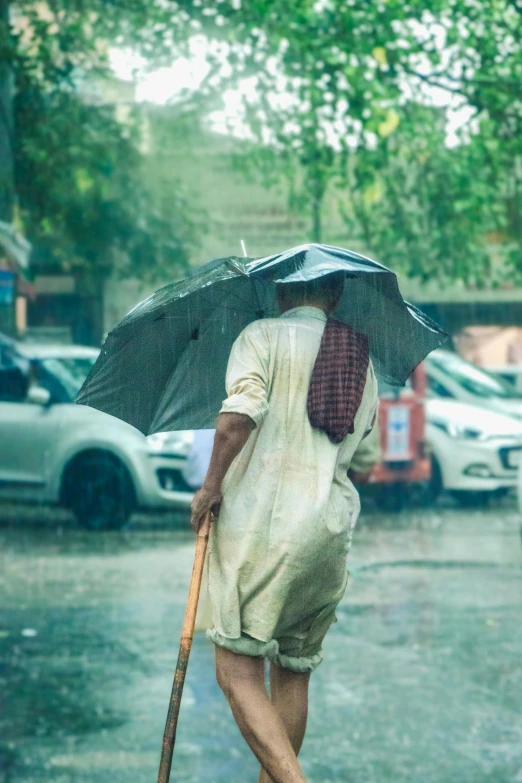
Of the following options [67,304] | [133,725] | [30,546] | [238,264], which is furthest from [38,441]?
[67,304]

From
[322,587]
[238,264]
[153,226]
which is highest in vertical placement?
[153,226]

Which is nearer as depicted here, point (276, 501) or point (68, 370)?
point (276, 501)

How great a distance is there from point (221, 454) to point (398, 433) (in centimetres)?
1183

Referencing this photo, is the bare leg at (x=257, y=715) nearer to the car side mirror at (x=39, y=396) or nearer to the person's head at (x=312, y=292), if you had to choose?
the person's head at (x=312, y=292)

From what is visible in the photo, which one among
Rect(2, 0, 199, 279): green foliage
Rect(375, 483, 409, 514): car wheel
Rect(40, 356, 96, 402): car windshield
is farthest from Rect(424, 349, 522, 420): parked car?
Rect(2, 0, 199, 279): green foliage

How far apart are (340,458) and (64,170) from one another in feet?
55.2

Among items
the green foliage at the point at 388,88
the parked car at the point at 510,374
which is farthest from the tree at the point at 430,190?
the parked car at the point at 510,374

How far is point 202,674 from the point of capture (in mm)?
7078

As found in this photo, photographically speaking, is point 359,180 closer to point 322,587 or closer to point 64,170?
point 64,170

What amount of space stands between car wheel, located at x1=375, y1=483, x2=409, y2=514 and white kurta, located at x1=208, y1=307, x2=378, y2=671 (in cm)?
1213

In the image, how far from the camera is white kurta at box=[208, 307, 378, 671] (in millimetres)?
3795

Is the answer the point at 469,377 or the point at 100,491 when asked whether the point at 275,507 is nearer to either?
the point at 100,491

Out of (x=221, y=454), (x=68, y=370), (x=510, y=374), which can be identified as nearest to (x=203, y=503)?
(x=221, y=454)

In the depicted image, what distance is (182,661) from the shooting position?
3.72 metres
